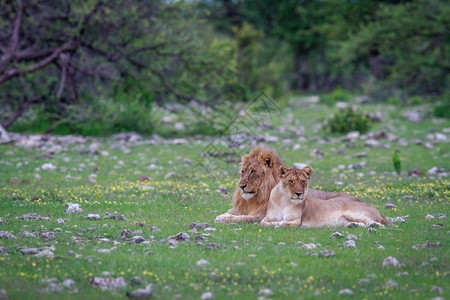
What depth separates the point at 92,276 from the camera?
23.0ft

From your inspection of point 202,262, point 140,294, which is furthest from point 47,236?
point 140,294

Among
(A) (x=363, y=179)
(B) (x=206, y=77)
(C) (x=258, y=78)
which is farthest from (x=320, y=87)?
(A) (x=363, y=179)

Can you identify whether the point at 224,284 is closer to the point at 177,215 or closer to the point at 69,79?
the point at 177,215

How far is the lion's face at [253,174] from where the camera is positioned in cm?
1061

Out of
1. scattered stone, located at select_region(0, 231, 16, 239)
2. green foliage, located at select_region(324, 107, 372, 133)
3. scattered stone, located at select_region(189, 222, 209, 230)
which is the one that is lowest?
green foliage, located at select_region(324, 107, 372, 133)

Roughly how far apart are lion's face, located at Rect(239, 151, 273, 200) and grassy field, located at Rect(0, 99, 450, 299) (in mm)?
630

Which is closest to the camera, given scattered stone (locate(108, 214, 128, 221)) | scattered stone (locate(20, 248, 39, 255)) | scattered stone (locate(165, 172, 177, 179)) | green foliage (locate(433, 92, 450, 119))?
scattered stone (locate(20, 248, 39, 255))

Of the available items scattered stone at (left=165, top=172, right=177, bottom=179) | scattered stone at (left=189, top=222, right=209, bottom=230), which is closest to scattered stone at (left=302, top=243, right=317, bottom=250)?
scattered stone at (left=189, top=222, right=209, bottom=230)

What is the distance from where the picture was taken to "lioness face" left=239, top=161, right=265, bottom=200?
1059 centimetres

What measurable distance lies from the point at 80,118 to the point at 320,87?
38323mm

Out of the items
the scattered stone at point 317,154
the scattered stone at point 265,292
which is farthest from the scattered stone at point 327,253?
the scattered stone at point 317,154

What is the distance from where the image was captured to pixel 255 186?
35.0ft

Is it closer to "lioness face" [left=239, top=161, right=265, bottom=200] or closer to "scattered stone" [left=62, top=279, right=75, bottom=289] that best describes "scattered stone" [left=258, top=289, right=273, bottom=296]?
"scattered stone" [left=62, top=279, right=75, bottom=289]

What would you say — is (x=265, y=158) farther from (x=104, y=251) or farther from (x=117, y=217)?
(x=104, y=251)
